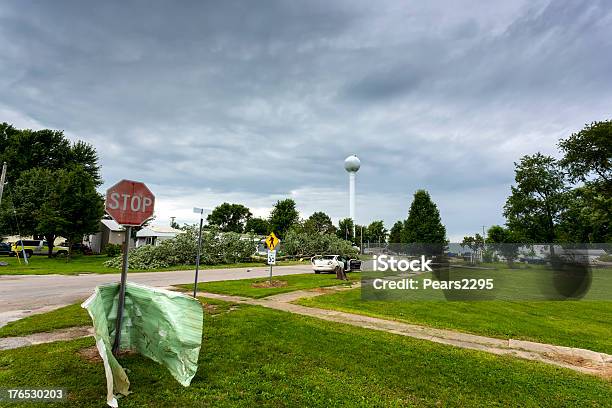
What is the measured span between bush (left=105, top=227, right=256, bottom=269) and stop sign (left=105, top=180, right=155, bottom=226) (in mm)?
23129

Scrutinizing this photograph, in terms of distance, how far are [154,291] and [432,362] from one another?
4493mm

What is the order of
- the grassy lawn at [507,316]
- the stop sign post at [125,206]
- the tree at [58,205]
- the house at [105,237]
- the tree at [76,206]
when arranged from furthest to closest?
the house at [105,237] < the tree at [76,206] < the tree at [58,205] < the grassy lawn at [507,316] < the stop sign post at [125,206]

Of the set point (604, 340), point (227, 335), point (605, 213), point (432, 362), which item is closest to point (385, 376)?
point (432, 362)

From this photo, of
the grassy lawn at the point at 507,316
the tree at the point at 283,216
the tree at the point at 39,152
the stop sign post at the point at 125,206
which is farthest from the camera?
the tree at the point at 283,216

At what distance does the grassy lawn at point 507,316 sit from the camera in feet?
26.1

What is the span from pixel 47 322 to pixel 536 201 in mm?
49756

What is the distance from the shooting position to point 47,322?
7414 millimetres

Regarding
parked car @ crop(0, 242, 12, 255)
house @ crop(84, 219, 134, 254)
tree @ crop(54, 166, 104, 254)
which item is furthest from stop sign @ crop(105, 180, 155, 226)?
house @ crop(84, 219, 134, 254)

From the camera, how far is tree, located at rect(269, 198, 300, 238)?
60875 millimetres

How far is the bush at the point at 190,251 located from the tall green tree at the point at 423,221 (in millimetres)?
23810

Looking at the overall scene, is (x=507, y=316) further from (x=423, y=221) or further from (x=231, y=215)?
(x=231, y=215)

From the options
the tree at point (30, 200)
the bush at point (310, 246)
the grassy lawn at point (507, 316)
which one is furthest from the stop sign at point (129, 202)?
the bush at point (310, 246)

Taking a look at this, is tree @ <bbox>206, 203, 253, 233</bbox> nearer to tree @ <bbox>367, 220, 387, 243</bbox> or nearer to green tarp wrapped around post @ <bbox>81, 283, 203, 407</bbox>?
tree @ <bbox>367, 220, 387, 243</bbox>

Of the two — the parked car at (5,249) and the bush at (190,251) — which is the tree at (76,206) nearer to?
the bush at (190,251)
